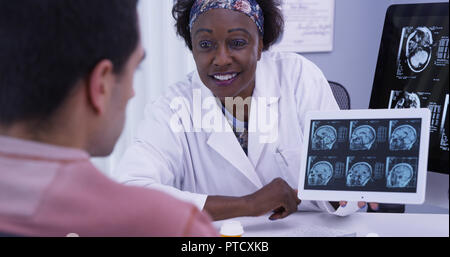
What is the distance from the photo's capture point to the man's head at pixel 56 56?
1.14 feet

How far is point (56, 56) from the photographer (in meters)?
0.35

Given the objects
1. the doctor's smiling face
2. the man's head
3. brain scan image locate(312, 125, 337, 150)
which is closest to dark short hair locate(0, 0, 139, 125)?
the man's head

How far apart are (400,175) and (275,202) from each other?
224mm

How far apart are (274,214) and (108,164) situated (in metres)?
0.45

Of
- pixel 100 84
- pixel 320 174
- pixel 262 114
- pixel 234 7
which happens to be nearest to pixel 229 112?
pixel 262 114

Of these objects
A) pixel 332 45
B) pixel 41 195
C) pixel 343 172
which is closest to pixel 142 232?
pixel 41 195

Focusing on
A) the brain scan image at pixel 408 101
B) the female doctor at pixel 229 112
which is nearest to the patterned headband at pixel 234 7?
the female doctor at pixel 229 112

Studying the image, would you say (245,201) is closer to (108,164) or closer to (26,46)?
(108,164)

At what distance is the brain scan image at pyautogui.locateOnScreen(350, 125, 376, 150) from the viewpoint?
2.21ft

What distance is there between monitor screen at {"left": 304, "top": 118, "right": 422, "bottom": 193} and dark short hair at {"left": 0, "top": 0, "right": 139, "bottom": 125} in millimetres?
425

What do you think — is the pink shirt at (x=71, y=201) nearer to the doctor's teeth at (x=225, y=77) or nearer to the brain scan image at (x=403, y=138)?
the brain scan image at (x=403, y=138)

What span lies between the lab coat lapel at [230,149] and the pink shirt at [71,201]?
563mm

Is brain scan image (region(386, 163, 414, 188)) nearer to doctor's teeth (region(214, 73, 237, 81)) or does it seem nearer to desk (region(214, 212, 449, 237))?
desk (region(214, 212, 449, 237))

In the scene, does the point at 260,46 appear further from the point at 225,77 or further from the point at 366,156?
the point at 366,156
